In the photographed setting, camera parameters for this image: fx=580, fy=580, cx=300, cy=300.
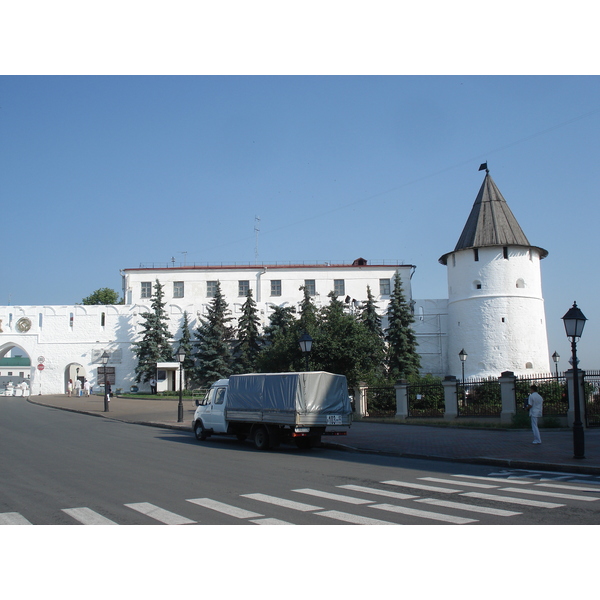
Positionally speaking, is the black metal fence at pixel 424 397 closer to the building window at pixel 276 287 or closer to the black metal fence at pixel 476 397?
the black metal fence at pixel 476 397

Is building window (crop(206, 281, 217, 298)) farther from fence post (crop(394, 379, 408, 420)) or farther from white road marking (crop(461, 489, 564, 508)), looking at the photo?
white road marking (crop(461, 489, 564, 508))

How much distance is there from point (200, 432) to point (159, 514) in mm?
11856

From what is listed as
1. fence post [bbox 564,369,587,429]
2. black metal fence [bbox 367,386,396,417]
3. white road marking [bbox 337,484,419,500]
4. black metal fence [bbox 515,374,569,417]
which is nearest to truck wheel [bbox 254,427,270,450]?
white road marking [bbox 337,484,419,500]

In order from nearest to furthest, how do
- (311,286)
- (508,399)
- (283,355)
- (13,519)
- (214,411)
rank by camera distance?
(13,519), (214,411), (508,399), (283,355), (311,286)

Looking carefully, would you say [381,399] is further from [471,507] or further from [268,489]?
[471,507]

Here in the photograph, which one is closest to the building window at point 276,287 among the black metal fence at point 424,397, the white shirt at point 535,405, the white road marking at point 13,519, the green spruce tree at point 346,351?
the green spruce tree at point 346,351

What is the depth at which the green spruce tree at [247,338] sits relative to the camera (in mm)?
52188

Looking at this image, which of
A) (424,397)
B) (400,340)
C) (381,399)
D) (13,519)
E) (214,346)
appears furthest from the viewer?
(214,346)

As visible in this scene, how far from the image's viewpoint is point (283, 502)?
9.00 meters

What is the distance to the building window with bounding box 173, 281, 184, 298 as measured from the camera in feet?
191

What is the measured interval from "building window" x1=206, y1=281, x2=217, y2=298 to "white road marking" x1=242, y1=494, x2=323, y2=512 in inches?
1926

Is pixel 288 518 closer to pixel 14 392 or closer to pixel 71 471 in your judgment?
pixel 71 471

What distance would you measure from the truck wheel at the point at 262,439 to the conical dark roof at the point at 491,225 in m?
38.8

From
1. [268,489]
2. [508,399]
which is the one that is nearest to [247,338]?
[508,399]
